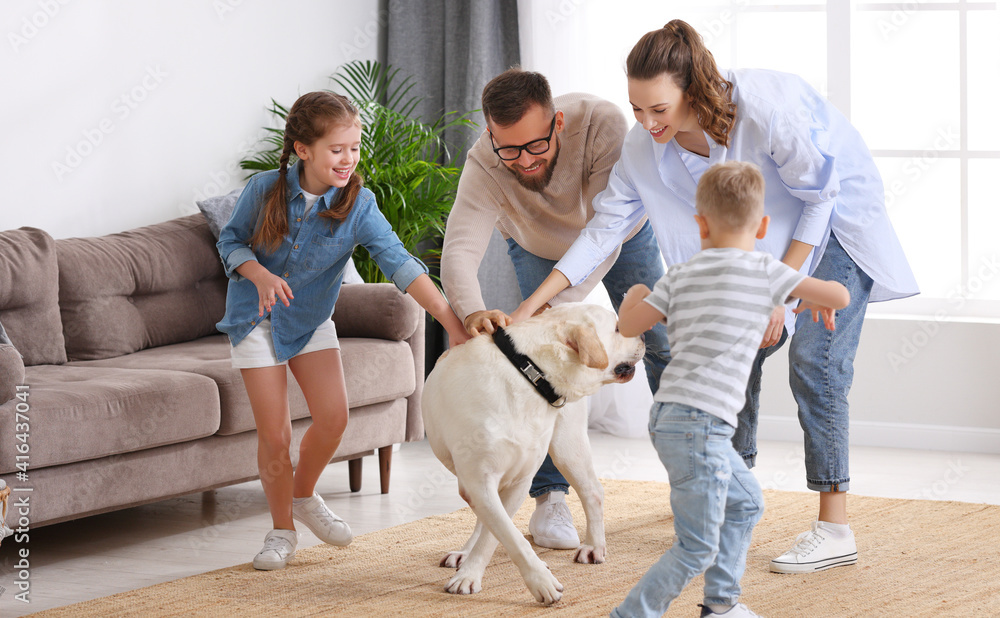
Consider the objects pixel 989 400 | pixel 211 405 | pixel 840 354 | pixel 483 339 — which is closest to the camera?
pixel 483 339

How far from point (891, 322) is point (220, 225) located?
2.67 meters

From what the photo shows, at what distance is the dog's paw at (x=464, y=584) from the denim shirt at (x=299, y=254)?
0.67 metres

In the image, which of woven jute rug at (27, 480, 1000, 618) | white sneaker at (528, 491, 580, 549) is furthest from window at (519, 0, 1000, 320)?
white sneaker at (528, 491, 580, 549)

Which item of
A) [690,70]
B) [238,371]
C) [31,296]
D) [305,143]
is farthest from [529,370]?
[31,296]

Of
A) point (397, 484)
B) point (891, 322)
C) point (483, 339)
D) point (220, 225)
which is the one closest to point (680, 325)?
point (483, 339)

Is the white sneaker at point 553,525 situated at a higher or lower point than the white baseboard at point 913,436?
higher

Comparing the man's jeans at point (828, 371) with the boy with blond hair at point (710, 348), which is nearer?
the boy with blond hair at point (710, 348)

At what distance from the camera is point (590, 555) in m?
2.37

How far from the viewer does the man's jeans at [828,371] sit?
2.25 metres

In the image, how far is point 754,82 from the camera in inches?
83.5

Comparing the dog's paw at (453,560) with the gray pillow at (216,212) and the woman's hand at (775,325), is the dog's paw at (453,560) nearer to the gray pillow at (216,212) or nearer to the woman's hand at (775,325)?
the woman's hand at (775,325)

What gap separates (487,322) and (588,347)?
26 cm

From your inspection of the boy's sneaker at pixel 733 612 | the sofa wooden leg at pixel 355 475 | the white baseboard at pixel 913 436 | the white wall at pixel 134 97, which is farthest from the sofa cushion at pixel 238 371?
the white baseboard at pixel 913 436

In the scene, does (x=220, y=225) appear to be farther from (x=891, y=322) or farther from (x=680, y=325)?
(x=891, y=322)
